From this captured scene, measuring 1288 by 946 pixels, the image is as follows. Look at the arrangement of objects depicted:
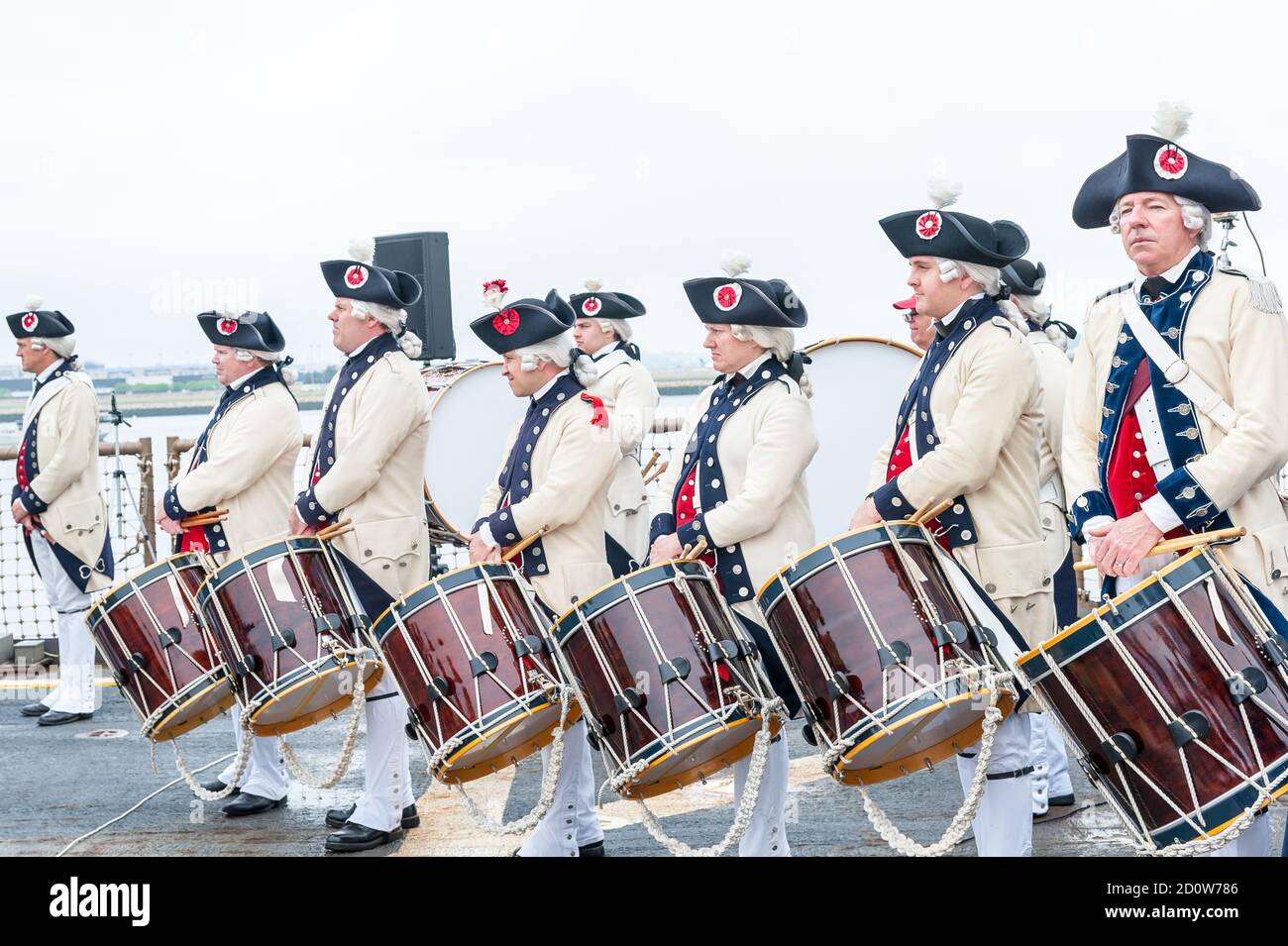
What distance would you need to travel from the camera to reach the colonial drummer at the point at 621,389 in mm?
6086

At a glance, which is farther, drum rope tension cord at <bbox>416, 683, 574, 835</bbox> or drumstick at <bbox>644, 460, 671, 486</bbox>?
drumstick at <bbox>644, 460, 671, 486</bbox>

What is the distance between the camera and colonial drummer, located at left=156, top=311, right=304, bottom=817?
5.03 meters

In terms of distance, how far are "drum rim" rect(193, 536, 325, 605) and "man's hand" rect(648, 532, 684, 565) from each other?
4.02ft

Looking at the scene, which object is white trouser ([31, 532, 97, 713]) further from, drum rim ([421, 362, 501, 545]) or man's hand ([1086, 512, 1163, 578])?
man's hand ([1086, 512, 1163, 578])

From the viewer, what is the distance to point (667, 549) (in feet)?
12.7

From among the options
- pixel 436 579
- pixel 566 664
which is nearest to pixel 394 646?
pixel 436 579

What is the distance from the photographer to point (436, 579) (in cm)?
397

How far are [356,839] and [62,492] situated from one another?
9.41 ft

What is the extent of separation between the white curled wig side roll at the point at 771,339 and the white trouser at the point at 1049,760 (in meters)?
1.56

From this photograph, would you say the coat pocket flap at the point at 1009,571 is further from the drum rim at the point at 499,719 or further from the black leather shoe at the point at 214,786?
the black leather shoe at the point at 214,786

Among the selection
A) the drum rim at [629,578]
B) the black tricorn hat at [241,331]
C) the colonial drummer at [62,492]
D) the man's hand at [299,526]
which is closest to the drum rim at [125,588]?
the man's hand at [299,526]

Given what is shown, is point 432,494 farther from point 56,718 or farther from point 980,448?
point 980,448

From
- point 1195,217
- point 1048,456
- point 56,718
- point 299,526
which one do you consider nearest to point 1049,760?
point 1048,456

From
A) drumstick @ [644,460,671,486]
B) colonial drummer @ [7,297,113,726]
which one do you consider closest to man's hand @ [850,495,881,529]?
drumstick @ [644,460,671,486]
